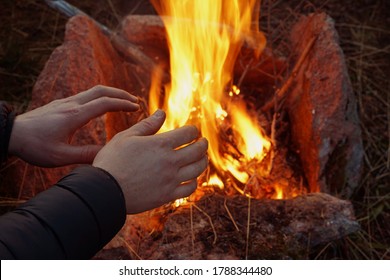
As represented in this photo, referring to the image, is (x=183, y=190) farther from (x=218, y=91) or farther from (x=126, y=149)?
(x=218, y=91)

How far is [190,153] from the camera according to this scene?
1.70 meters

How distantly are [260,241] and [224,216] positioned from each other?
0.18 meters

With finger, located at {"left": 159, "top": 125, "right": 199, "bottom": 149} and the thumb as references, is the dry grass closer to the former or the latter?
finger, located at {"left": 159, "top": 125, "right": 199, "bottom": 149}

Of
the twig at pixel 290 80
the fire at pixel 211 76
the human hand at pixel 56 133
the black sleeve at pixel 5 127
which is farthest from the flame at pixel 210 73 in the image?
the black sleeve at pixel 5 127

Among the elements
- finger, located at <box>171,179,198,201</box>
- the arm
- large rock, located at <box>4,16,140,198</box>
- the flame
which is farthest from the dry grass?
the arm

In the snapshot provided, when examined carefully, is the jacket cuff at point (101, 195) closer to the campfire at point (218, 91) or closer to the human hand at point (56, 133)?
the human hand at point (56, 133)

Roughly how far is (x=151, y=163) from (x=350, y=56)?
205 centimetres

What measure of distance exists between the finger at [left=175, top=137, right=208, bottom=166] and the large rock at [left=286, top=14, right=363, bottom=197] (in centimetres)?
80

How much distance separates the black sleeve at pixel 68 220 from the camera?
133cm

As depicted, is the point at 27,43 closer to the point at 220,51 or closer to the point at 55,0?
the point at 55,0

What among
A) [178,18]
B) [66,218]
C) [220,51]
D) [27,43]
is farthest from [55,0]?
[66,218]

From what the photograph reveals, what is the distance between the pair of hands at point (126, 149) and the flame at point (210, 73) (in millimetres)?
522

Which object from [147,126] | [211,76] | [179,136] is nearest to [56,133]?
[147,126]
